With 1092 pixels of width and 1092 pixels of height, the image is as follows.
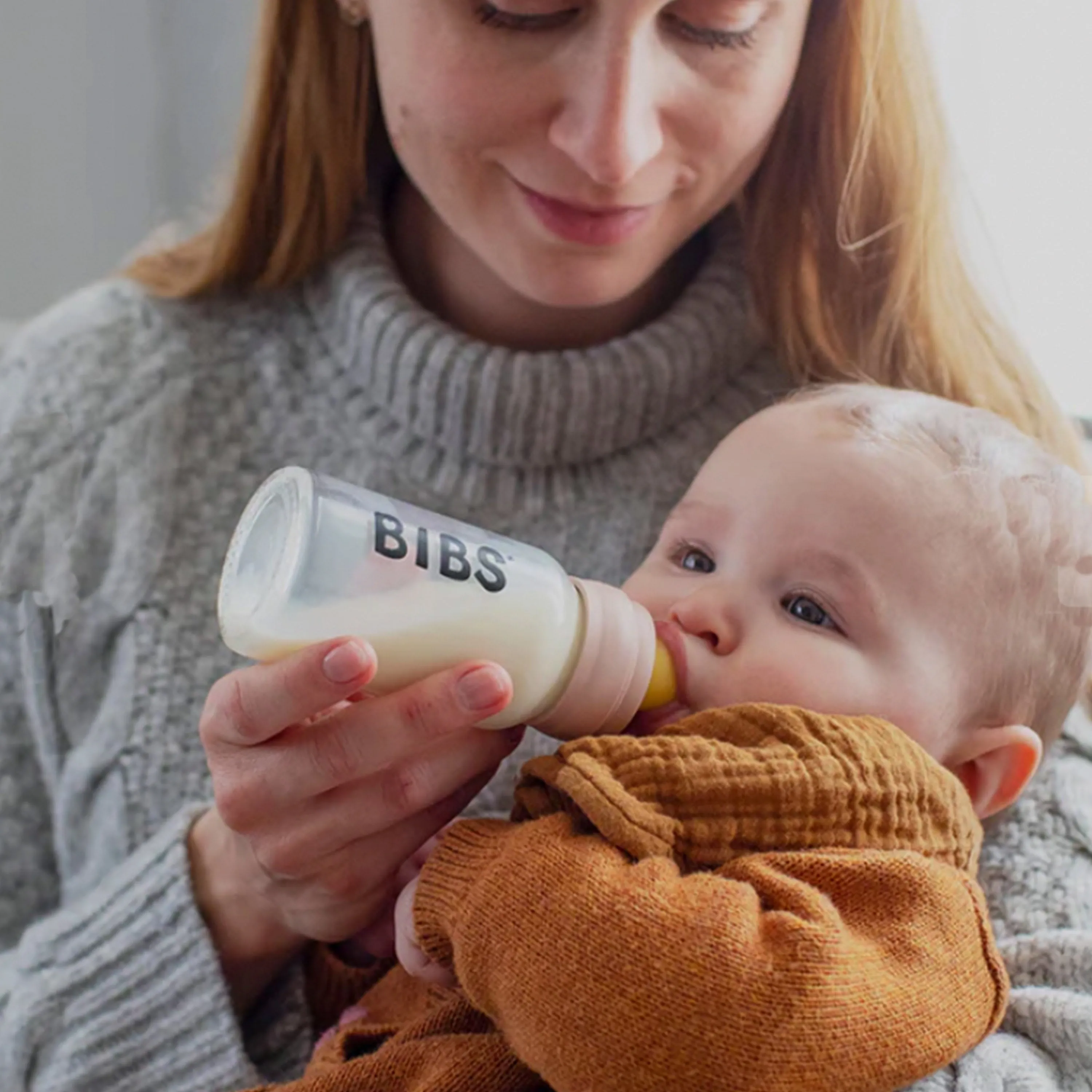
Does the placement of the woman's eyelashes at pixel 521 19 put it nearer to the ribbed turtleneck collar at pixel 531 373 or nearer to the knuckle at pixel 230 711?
the ribbed turtleneck collar at pixel 531 373

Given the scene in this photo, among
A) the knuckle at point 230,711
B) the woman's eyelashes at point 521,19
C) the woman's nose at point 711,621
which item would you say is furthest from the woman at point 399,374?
the woman's nose at point 711,621

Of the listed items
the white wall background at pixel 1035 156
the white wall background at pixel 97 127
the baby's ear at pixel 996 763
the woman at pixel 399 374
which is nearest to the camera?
the baby's ear at pixel 996 763

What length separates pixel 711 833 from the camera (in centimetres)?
76

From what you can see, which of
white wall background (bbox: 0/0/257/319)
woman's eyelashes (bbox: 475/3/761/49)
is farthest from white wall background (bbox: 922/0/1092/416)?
white wall background (bbox: 0/0/257/319)

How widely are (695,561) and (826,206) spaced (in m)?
0.50

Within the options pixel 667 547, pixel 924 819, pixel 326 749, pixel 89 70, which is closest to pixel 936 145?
pixel 667 547

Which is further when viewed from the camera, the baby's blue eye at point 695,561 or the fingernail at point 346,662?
the baby's blue eye at point 695,561

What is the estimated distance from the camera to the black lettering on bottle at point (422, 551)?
765 mm

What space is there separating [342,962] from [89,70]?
55.4 inches

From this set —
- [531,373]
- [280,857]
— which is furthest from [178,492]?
[280,857]

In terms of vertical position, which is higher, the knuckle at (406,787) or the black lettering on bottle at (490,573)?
the black lettering on bottle at (490,573)

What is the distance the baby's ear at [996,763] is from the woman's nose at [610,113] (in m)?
0.49

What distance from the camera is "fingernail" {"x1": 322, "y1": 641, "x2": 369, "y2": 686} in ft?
2.38

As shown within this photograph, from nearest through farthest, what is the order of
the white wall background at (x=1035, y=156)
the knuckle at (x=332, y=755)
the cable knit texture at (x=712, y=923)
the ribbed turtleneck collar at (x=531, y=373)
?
the cable knit texture at (x=712, y=923) → the knuckle at (x=332, y=755) → the ribbed turtleneck collar at (x=531, y=373) → the white wall background at (x=1035, y=156)
